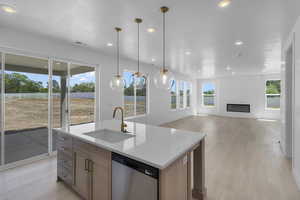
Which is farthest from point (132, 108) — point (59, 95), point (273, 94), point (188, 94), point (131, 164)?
point (273, 94)

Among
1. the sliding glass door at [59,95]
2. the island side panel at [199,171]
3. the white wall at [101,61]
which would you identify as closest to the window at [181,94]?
the white wall at [101,61]

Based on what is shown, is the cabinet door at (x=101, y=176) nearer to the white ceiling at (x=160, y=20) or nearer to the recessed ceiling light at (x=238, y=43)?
the white ceiling at (x=160, y=20)

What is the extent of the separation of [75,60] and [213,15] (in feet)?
10.8

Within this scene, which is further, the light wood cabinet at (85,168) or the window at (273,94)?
the window at (273,94)

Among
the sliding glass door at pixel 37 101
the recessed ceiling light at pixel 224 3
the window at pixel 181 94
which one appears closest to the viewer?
the recessed ceiling light at pixel 224 3

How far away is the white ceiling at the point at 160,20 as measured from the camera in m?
1.93

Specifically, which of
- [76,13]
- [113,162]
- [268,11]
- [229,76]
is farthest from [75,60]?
[229,76]

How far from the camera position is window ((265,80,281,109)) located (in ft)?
25.6

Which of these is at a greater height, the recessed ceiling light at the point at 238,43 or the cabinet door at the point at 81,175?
the recessed ceiling light at the point at 238,43

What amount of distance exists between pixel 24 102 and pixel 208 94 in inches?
385

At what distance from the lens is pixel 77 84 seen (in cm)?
379

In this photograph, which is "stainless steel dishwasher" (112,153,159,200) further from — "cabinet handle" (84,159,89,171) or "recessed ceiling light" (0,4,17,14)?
"recessed ceiling light" (0,4,17,14)

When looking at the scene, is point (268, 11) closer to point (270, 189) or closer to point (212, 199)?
point (270, 189)

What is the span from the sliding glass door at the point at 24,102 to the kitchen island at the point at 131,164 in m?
1.52
